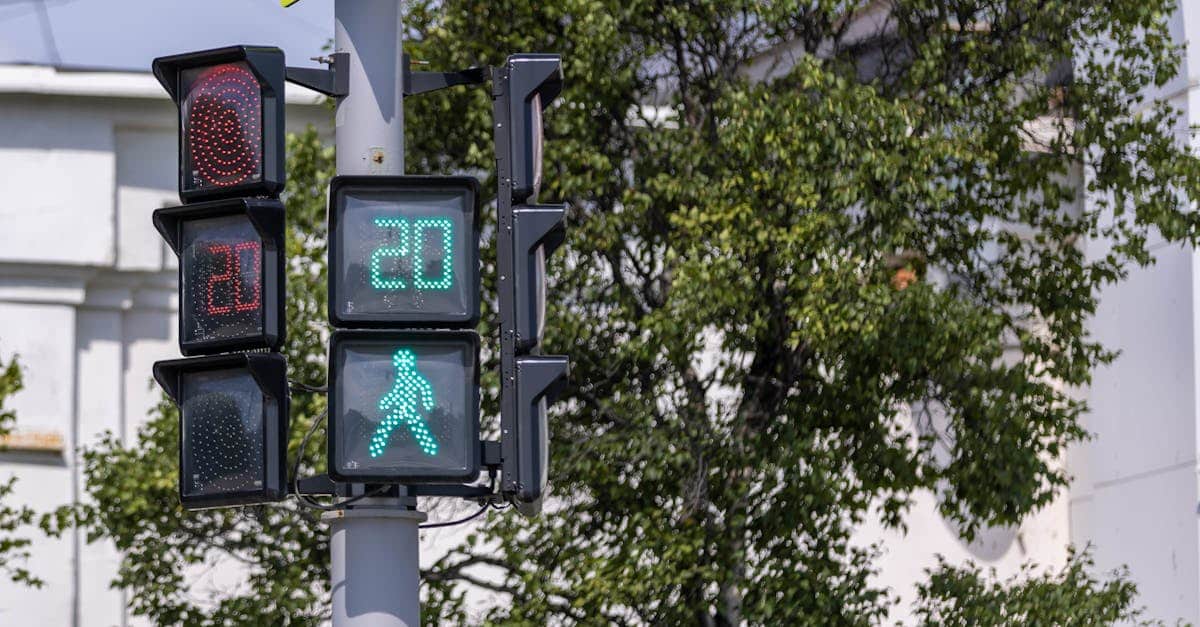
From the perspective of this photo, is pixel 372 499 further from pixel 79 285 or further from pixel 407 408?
pixel 79 285

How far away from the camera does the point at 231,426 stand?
17.0 feet

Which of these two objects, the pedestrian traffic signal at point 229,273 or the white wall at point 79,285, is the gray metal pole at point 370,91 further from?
the white wall at point 79,285

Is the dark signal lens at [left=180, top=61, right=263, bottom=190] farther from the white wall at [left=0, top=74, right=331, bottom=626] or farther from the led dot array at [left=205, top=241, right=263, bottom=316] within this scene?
the white wall at [left=0, top=74, right=331, bottom=626]

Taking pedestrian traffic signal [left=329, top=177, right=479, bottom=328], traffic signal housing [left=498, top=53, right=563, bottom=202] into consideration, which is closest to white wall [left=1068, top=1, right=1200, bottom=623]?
traffic signal housing [left=498, top=53, right=563, bottom=202]

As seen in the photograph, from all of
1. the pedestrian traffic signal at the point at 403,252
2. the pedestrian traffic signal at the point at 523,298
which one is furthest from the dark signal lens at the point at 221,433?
the pedestrian traffic signal at the point at 523,298

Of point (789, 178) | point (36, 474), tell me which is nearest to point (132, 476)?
point (789, 178)

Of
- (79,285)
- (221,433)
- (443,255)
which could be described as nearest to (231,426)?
(221,433)

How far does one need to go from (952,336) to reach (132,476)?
5234 millimetres

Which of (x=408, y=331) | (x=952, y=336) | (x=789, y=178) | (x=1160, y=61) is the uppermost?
(x=1160, y=61)

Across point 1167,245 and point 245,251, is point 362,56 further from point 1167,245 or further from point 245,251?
point 1167,245

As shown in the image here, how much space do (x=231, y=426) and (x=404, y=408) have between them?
48 cm

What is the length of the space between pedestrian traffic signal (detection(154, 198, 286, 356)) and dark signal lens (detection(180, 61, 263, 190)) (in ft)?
0.32

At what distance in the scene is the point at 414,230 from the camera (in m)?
5.25

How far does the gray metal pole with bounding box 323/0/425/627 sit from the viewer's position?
17.7 feet
